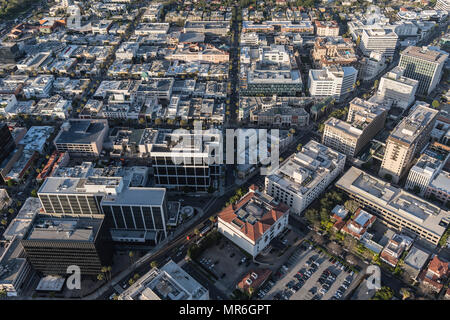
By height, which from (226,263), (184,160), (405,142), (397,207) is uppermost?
(405,142)

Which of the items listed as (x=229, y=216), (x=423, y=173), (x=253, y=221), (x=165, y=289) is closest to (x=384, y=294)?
(x=253, y=221)

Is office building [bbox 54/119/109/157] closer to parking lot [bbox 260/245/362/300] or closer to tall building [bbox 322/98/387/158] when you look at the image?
parking lot [bbox 260/245/362/300]

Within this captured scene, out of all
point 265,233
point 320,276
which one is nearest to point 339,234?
point 320,276

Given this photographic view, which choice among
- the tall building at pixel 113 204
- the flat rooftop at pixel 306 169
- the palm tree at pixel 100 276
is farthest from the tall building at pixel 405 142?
the palm tree at pixel 100 276

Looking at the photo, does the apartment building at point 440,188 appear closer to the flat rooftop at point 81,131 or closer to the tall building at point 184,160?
the tall building at point 184,160

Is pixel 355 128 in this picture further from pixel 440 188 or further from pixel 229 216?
pixel 229 216

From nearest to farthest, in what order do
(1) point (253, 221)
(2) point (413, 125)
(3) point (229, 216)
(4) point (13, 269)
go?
1. (4) point (13, 269)
2. (1) point (253, 221)
3. (3) point (229, 216)
4. (2) point (413, 125)
